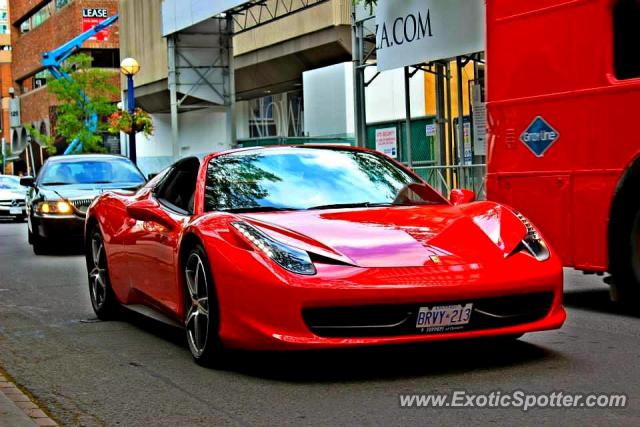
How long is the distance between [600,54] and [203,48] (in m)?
26.1

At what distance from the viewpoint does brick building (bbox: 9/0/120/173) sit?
7963 cm

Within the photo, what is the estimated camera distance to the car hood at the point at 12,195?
34094mm

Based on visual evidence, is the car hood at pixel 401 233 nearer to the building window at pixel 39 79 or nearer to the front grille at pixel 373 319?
the front grille at pixel 373 319

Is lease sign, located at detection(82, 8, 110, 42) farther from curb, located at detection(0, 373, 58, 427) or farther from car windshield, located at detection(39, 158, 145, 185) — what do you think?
curb, located at detection(0, 373, 58, 427)

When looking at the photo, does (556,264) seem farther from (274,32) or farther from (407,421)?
(274,32)

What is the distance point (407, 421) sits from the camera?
5.38m

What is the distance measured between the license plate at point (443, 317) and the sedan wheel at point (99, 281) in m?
3.79

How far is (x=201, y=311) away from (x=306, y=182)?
119cm

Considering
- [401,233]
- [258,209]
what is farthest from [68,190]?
[401,233]

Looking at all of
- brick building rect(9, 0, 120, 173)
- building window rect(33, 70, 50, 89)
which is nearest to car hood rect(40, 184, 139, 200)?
brick building rect(9, 0, 120, 173)

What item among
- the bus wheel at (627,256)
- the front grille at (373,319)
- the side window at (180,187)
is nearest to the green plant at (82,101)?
the side window at (180,187)

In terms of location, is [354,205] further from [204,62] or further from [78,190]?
[204,62]

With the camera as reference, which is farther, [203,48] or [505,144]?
[203,48]

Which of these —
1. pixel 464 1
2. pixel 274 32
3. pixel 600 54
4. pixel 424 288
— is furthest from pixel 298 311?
pixel 274 32
